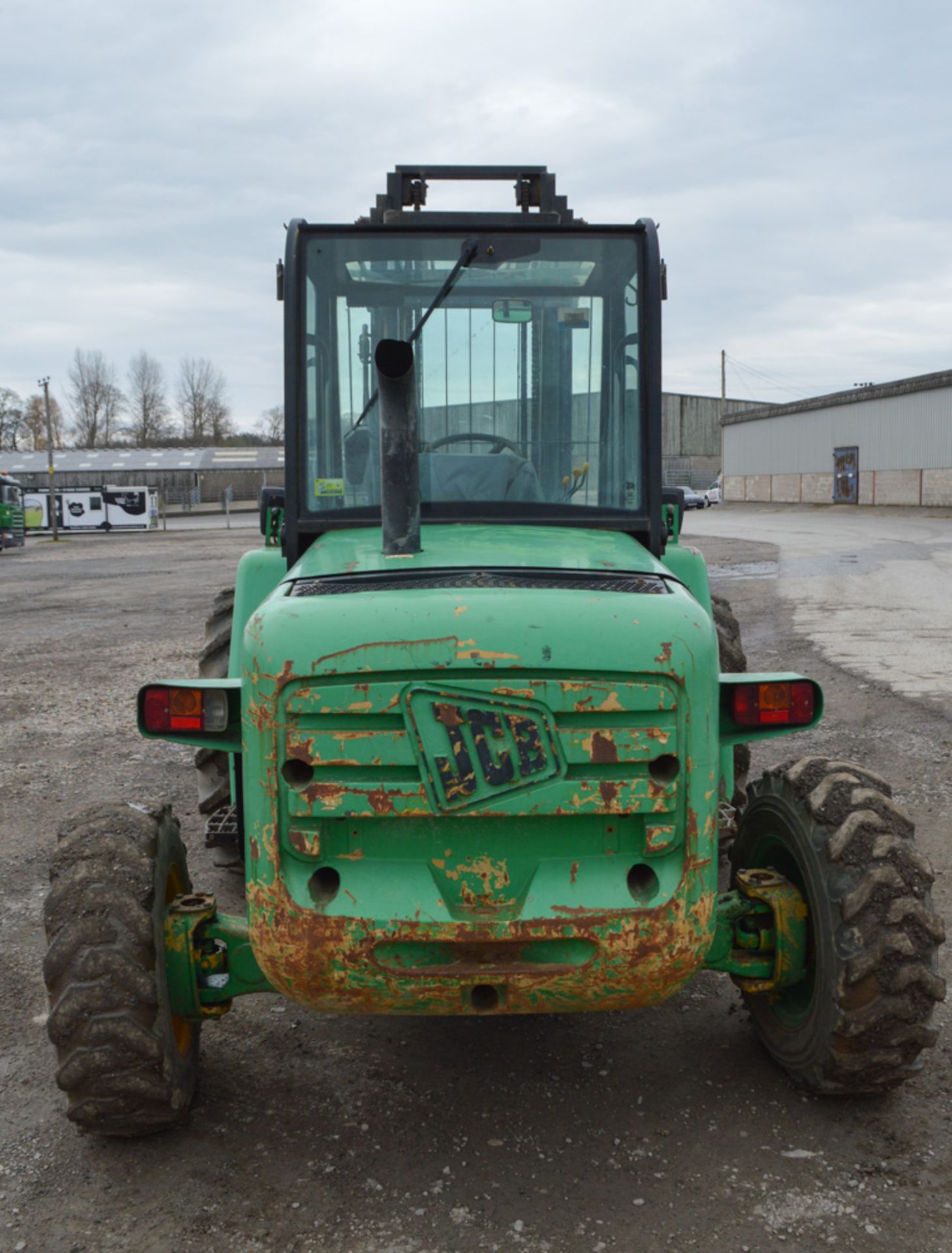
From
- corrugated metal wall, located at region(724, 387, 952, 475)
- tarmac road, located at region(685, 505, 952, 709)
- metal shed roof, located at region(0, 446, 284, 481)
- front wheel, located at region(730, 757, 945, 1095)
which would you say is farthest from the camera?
metal shed roof, located at region(0, 446, 284, 481)

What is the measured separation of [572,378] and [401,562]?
4.21 ft

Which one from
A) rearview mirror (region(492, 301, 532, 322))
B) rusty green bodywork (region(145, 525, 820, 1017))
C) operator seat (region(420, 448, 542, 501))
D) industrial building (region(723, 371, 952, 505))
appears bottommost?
rusty green bodywork (region(145, 525, 820, 1017))

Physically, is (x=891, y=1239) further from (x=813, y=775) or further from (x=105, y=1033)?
(x=105, y=1033)

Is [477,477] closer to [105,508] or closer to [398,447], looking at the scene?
[398,447]

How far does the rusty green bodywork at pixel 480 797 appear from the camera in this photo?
2.83 m

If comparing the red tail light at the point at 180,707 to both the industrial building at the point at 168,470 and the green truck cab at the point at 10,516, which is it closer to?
the green truck cab at the point at 10,516

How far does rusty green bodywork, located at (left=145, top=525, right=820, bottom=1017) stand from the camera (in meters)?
2.83

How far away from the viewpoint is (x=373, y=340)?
14.3 feet

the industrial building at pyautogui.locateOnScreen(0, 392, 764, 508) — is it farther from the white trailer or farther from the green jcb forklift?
the green jcb forklift

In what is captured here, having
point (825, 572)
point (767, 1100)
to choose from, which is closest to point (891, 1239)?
point (767, 1100)

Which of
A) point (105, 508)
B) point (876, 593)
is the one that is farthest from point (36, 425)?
point (876, 593)

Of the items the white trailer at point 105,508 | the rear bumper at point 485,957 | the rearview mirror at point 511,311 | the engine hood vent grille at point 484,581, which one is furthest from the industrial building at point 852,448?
the rear bumper at point 485,957

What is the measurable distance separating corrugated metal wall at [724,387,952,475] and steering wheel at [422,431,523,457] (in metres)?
40.8

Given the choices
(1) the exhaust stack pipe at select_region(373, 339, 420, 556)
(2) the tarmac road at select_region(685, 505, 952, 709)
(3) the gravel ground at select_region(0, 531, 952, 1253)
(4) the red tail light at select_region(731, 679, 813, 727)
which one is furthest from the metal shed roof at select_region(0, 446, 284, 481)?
(4) the red tail light at select_region(731, 679, 813, 727)
